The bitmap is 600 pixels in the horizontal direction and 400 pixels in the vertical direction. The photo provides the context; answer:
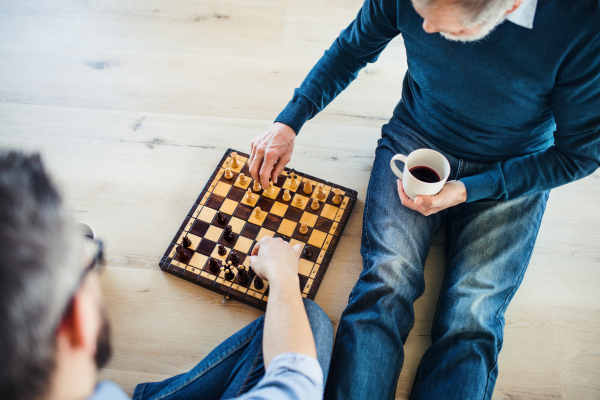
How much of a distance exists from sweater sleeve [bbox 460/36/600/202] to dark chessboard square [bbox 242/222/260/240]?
0.67 metres

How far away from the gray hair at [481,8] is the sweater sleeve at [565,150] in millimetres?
222

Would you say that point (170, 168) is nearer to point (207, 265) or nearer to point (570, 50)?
point (207, 265)

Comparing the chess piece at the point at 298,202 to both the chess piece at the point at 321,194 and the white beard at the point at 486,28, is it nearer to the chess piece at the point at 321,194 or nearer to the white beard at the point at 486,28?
the chess piece at the point at 321,194

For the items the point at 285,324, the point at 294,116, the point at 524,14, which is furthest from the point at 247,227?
the point at 524,14

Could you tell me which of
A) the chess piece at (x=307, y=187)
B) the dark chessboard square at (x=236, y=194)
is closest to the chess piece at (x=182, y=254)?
the dark chessboard square at (x=236, y=194)

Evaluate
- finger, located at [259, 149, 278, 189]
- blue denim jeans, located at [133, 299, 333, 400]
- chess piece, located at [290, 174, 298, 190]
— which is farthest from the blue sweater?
blue denim jeans, located at [133, 299, 333, 400]

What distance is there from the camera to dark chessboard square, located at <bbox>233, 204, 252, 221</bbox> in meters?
1.43

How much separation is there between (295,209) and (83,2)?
161 cm

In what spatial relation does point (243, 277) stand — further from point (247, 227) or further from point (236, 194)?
point (236, 194)

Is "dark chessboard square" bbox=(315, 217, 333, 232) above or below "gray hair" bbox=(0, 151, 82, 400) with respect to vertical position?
below

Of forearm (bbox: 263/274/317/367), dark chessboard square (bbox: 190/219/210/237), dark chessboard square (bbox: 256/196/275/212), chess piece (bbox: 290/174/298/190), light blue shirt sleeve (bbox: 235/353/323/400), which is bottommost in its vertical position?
dark chessboard square (bbox: 190/219/210/237)

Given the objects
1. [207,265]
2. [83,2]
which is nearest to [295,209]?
[207,265]

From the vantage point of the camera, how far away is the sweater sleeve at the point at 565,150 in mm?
893

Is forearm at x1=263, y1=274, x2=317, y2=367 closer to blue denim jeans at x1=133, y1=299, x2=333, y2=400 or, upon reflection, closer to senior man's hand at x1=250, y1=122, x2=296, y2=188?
blue denim jeans at x1=133, y1=299, x2=333, y2=400
